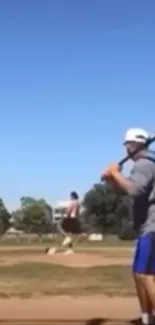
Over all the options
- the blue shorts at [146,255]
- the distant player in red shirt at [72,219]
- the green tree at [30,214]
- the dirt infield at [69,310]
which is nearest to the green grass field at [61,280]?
the dirt infield at [69,310]

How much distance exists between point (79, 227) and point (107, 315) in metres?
8.53

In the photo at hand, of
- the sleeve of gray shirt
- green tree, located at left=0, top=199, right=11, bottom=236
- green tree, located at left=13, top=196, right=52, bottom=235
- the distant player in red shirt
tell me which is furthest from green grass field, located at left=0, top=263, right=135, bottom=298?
green tree, located at left=0, top=199, right=11, bottom=236

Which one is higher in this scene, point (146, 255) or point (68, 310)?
point (146, 255)

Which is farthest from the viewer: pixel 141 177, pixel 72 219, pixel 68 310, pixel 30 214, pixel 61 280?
pixel 30 214

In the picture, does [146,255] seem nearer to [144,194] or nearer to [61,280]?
[144,194]

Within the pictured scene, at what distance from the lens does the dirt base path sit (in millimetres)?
8812

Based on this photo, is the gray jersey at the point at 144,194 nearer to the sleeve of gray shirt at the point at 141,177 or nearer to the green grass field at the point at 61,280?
the sleeve of gray shirt at the point at 141,177

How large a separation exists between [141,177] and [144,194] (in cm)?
15

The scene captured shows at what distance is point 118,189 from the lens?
7.38 meters

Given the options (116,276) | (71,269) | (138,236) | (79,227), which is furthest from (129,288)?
(79,227)

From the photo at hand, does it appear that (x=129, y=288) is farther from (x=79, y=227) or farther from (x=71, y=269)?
(x=79, y=227)

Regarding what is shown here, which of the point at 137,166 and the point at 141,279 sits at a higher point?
the point at 137,166

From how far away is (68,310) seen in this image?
9.52m

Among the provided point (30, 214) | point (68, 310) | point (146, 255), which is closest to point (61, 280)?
point (68, 310)
